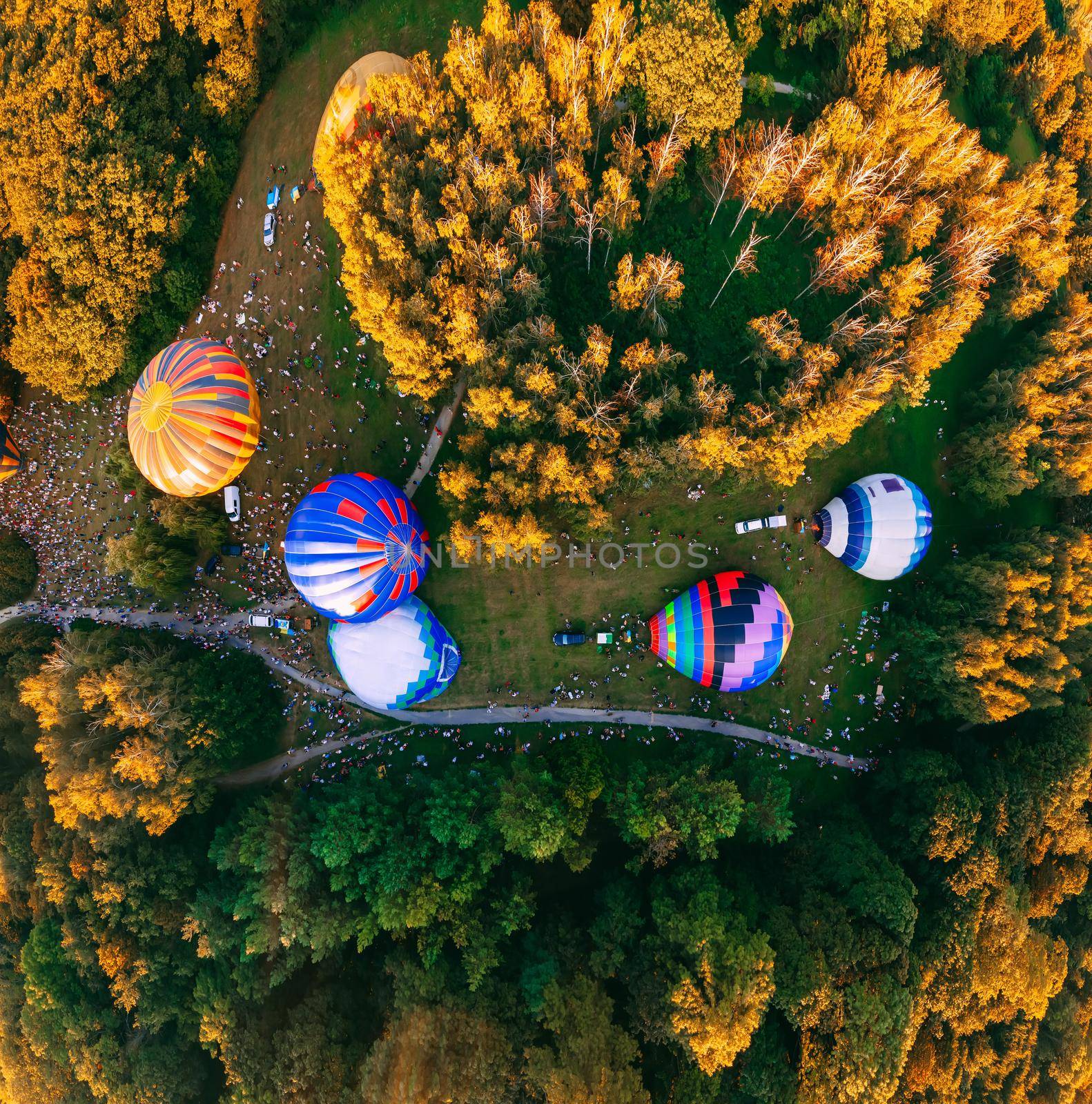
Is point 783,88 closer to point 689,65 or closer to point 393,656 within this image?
point 689,65

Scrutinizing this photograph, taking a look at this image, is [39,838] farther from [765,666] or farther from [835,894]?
[835,894]

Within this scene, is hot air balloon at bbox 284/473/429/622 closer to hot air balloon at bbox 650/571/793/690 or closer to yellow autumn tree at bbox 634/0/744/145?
hot air balloon at bbox 650/571/793/690

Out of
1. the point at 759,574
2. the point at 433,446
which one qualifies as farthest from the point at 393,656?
the point at 759,574

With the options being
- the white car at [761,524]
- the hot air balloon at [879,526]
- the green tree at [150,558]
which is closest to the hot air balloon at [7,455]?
the green tree at [150,558]

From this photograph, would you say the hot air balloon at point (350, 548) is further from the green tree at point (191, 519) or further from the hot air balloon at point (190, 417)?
the green tree at point (191, 519)

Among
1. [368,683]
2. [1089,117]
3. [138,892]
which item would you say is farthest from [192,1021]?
[1089,117]
